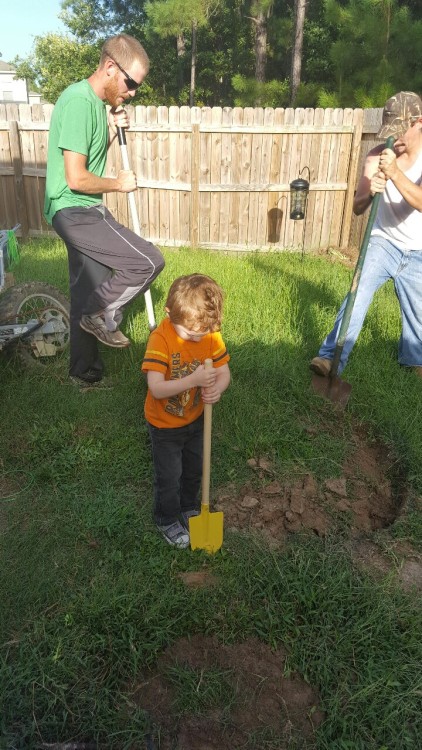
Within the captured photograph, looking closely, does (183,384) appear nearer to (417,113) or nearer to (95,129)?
(95,129)

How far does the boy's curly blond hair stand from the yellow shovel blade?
838mm

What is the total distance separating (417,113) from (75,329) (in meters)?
2.62

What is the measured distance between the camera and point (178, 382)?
2.47m

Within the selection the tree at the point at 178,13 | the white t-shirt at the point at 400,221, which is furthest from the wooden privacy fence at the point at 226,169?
the tree at the point at 178,13

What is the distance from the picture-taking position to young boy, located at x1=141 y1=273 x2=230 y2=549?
245cm

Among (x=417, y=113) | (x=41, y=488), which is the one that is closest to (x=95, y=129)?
(x=417, y=113)

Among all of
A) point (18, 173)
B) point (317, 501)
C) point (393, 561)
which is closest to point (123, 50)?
point (317, 501)

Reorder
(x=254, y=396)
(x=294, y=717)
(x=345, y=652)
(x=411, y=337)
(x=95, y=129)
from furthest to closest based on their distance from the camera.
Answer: (x=411, y=337) → (x=254, y=396) → (x=95, y=129) → (x=345, y=652) → (x=294, y=717)

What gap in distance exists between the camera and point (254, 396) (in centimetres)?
412

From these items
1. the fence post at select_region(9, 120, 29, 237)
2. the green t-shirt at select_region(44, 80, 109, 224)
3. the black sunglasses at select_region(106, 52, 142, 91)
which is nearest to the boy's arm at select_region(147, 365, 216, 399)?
the green t-shirt at select_region(44, 80, 109, 224)

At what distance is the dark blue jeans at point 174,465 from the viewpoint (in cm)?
274

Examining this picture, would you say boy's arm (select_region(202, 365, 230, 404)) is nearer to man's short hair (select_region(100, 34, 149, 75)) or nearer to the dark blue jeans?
the dark blue jeans

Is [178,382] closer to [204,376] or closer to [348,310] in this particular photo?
[204,376]

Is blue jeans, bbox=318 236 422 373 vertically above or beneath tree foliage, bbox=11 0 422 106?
beneath
